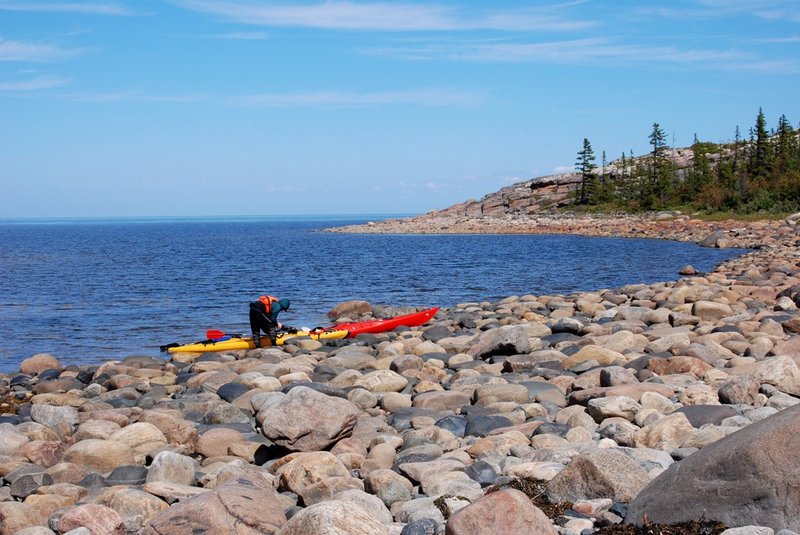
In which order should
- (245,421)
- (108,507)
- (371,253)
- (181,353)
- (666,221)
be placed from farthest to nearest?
(666,221), (371,253), (181,353), (245,421), (108,507)

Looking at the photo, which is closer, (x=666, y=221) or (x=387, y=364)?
(x=387, y=364)

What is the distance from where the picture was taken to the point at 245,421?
10.9m

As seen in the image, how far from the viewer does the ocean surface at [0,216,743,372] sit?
23562mm

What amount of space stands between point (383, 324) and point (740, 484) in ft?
50.4

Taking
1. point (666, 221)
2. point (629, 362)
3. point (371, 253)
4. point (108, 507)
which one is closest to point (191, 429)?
point (108, 507)

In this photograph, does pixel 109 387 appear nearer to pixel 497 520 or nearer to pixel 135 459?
pixel 135 459

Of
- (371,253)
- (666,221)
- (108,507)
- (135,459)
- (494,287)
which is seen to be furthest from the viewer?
(666,221)

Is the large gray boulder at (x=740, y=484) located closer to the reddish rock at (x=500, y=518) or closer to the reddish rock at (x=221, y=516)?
the reddish rock at (x=500, y=518)

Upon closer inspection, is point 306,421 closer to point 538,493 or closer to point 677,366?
point 538,493

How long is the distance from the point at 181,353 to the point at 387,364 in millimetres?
6571

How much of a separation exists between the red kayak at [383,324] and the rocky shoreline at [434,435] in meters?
1.55

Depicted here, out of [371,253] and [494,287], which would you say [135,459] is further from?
[371,253]

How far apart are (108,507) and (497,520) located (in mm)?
3590

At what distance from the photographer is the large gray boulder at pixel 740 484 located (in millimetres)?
5301
